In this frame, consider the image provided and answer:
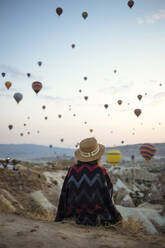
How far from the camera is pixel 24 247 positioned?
287cm

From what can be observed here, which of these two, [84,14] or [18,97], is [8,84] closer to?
[18,97]

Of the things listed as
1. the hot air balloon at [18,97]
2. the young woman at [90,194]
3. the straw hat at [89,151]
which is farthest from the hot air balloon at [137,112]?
the young woman at [90,194]

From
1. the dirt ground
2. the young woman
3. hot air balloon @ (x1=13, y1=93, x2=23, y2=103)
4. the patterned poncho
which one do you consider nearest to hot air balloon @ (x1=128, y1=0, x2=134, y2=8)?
hot air balloon @ (x1=13, y1=93, x2=23, y2=103)

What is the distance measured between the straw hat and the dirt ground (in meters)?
1.33

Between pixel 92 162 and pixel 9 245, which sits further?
pixel 92 162

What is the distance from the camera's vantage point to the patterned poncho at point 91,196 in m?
4.02

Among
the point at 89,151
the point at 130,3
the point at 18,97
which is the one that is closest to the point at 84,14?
the point at 130,3

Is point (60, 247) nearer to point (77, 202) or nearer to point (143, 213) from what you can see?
point (77, 202)

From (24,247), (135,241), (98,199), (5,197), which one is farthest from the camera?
(5,197)

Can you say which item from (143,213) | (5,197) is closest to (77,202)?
(5,197)

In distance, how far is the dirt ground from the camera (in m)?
3.04

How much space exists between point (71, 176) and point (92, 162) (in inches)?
20.6

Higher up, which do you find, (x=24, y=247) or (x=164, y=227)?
(x=24, y=247)

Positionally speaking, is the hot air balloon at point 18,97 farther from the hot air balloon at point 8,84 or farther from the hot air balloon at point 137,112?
the hot air balloon at point 137,112
